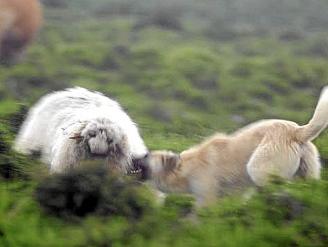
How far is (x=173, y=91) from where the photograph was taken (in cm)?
1842

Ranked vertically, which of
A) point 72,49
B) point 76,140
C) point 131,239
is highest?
point 72,49

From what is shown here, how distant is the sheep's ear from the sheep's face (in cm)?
111

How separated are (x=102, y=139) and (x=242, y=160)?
1.83 meters

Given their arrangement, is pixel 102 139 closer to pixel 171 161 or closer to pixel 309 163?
pixel 171 161

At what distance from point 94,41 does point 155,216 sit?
14.9 m

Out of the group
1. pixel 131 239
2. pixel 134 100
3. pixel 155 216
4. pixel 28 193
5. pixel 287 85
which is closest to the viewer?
pixel 131 239

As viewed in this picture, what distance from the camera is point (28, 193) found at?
784 centimetres

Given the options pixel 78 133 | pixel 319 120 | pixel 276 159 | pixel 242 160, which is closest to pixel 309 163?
pixel 276 159

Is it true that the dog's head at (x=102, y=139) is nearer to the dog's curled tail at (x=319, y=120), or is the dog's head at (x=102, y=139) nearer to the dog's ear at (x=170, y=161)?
the dog's ear at (x=170, y=161)

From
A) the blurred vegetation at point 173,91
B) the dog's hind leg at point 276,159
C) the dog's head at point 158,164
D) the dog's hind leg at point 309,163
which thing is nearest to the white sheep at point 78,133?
the dog's head at point 158,164

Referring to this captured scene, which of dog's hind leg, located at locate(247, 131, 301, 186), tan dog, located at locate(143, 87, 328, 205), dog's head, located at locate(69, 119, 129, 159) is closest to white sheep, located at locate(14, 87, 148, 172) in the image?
dog's head, located at locate(69, 119, 129, 159)

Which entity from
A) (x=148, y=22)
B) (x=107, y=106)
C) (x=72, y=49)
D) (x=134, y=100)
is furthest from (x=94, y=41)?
(x=107, y=106)

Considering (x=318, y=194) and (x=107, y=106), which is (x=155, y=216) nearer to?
(x=318, y=194)

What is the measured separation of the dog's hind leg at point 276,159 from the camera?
8891 millimetres
